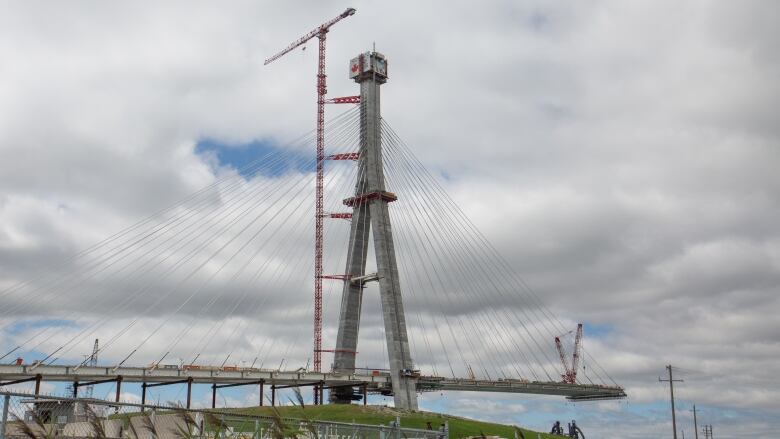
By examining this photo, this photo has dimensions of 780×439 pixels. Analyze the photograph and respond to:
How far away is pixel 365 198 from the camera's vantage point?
100m

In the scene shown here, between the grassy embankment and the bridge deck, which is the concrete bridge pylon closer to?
the bridge deck

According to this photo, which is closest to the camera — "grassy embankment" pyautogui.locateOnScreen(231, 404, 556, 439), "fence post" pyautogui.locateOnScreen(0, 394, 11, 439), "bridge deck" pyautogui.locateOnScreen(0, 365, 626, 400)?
"fence post" pyautogui.locateOnScreen(0, 394, 11, 439)

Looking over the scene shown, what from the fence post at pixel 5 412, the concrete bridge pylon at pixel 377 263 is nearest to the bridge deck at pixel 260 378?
the concrete bridge pylon at pixel 377 263

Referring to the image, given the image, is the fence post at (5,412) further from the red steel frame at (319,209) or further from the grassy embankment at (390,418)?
the red steel frame at (319,209)

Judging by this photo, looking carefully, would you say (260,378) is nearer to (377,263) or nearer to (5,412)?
(377,263)

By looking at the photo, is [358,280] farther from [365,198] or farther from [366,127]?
[366,127]

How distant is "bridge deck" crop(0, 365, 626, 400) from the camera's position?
79.2 m

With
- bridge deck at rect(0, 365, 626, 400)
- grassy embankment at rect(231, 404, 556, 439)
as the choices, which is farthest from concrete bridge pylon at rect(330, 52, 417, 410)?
grassy embankment at rect(231, 404, 556, 439)

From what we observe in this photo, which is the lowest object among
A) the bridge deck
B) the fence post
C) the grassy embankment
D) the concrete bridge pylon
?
the grassy embankment

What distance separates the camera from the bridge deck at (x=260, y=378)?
79188mm

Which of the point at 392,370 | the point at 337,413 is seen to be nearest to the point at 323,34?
the point at 392,370

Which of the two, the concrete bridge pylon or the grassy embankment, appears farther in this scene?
the concrete bridge pylon

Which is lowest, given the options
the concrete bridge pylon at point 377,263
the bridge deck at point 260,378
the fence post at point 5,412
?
the fence post at point 5,412

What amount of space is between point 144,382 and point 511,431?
45.6 m
